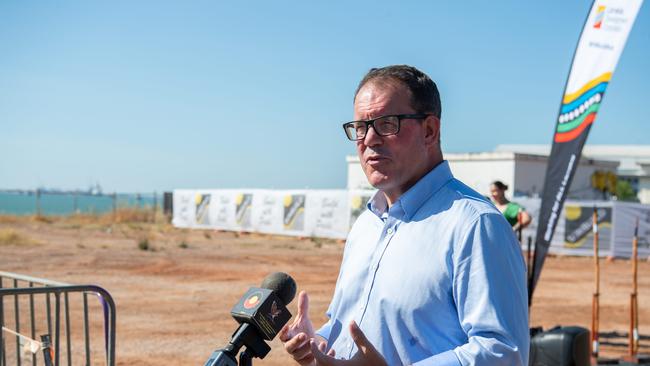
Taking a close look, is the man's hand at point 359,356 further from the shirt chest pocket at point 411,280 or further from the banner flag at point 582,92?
the banner flag at point 582,92

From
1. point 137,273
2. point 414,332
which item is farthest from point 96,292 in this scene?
point 137,273

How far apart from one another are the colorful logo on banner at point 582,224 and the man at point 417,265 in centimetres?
2368

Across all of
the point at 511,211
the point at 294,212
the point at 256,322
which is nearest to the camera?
the point at 256,322

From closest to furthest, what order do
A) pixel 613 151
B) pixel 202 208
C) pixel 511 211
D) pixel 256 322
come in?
pixel 256 322 < pixel 511 211 < pixel 202 208 < pixel 613 151

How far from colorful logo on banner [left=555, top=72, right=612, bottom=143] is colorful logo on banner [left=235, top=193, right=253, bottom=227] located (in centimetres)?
2912

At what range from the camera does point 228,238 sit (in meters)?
32.3

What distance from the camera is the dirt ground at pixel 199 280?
31.9 feet

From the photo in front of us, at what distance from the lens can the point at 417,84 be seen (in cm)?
222

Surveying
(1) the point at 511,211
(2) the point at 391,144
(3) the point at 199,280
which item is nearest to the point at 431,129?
(2) the point at 391,144

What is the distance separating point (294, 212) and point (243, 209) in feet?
13.1

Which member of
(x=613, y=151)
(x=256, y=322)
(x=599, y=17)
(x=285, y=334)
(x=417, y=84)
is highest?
(x=599, y=17)

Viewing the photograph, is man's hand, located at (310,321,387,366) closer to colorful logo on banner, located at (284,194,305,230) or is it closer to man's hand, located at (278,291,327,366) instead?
man's hand, located at (278,291,327,366)

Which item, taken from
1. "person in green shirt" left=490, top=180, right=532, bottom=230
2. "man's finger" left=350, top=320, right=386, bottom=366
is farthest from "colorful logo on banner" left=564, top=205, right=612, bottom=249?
"man's finger" left=350, top=320, right=386, bottom=366

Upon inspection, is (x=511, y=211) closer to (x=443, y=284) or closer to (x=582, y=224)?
(x=443, y=284)
